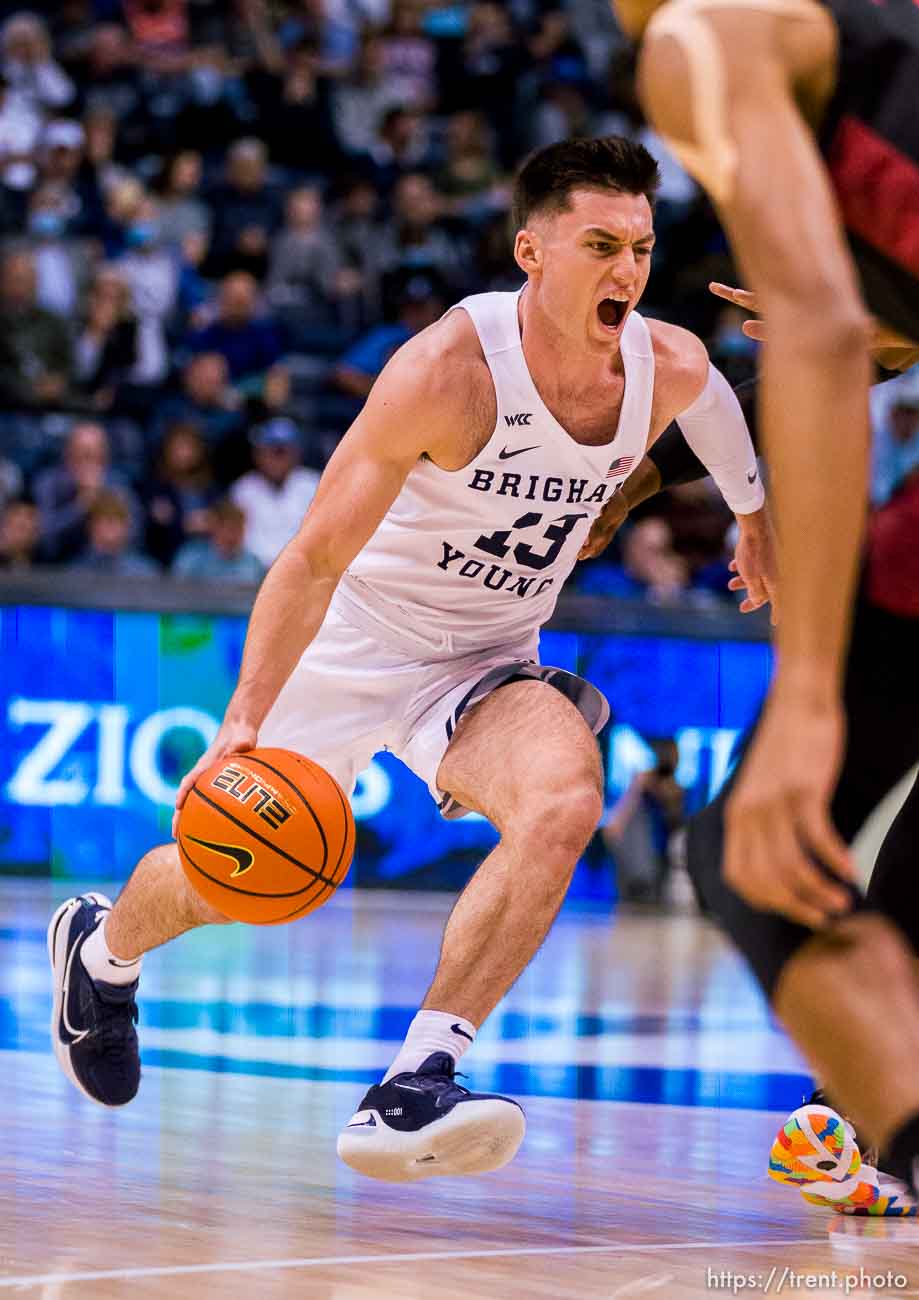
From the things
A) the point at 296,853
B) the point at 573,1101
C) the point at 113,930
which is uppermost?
the point at 296,853

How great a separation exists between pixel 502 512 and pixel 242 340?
29.9 feet

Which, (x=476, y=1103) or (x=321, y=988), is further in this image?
(x=321, y=988)

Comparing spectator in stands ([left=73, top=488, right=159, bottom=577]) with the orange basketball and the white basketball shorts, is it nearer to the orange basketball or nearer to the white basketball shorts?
the white basketball shorts

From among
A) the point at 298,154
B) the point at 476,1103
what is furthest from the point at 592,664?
the point at 476,1103

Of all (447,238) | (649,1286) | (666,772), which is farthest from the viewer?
(447,238)

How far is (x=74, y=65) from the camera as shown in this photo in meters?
15.4

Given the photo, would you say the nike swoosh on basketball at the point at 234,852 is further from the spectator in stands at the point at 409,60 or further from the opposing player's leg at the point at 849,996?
the spectator in stands at the point at 409,60

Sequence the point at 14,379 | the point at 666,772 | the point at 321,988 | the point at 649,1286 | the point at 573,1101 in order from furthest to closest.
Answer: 1. the point at 14,379
2. the point at 666,772
3. the point at 321,988
4. the point at 573,1101
5. the point at 649,1286

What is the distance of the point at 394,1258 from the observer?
384cm

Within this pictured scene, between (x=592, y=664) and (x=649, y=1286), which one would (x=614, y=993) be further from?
(x=649, y=1286)

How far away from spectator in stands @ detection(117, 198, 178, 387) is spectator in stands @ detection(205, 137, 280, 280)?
0.40 metres

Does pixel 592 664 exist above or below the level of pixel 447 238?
below

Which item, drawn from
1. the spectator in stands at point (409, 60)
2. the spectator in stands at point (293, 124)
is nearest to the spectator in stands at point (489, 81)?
the spectator in stands at point (409, 60)

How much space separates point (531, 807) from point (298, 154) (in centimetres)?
1181
